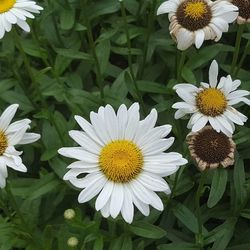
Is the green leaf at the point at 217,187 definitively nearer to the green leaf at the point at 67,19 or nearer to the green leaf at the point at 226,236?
the green leaf at the point at 226,236

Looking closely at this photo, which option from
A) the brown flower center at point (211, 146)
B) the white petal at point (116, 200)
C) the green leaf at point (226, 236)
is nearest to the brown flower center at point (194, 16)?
the brown flower center at point (211, 146)

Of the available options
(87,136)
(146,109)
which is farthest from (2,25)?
(146,109)

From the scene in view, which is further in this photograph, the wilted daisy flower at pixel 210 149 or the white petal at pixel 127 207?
the wilted daisy flower at pixel 210 149

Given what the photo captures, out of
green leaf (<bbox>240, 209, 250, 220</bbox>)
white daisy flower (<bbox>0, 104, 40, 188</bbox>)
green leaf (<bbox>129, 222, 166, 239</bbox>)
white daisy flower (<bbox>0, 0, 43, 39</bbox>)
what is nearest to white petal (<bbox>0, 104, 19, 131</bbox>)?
white daisy flower (<bbox>0, 104, 40, 188</bbox>)

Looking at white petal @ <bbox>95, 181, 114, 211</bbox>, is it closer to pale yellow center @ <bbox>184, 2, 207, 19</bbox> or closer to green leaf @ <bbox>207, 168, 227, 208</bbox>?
green leaf @ <bbox>207, 168, 227, 208</bbox>

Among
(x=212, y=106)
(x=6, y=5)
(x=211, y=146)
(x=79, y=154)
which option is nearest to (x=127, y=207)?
(x=79, y=154)

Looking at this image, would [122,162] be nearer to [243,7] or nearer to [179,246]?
[179,246]

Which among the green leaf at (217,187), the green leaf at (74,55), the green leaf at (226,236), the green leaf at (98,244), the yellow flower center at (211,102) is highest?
the yellow flower center at (211,102)
